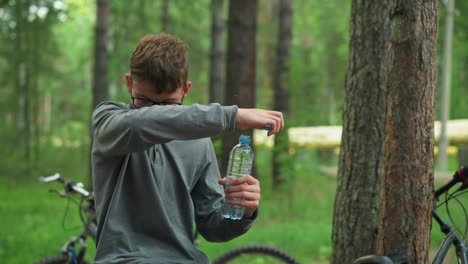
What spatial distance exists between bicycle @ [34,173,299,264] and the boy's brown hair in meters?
1.94

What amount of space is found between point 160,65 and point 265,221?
25.7 ft

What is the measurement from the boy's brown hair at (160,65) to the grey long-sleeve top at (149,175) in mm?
171

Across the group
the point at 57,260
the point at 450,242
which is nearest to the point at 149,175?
the point at 450,242

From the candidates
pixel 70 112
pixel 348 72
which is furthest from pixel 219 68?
pixel 70 112

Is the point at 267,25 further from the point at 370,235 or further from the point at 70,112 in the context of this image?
the point at 70,112

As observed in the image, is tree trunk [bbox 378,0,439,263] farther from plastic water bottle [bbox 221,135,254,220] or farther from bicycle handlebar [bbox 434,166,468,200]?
plastic water bottle [bbox 221,135,254,220]

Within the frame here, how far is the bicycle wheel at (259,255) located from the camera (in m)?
4.54

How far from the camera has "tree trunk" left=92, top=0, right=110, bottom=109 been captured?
12656 mm

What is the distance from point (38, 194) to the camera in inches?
571

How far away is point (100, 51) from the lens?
42.3 ft

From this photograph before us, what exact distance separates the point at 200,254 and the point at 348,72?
239 centimetres

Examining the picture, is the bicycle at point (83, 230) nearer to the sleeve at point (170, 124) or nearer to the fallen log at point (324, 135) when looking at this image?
the sleeve at point (170, 124)

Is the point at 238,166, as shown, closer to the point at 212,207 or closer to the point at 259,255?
the point at 212,207

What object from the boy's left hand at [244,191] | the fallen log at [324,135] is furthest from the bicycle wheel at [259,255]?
the fallen log at [324,135]
